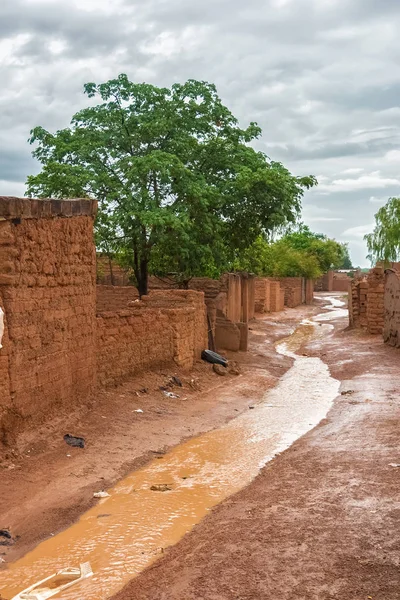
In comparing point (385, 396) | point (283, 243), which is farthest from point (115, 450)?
point (283, 243)

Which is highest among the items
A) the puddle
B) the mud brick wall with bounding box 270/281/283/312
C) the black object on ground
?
the mud brick wall with bounding box 270/281/283/312

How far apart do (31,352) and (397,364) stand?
418 inches

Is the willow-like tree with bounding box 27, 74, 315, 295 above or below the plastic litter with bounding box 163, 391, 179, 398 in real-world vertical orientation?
above

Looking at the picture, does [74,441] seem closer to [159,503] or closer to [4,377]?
[4,377]

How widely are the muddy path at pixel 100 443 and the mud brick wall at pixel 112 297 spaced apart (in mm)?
3359

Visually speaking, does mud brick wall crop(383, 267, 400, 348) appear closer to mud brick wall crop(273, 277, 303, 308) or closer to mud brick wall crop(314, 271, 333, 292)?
mud brick wall crop(273, 277, 303, 308)

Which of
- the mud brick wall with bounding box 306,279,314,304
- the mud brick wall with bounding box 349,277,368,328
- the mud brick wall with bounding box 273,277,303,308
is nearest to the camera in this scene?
the mud brick wall with bounding box 349,277,368,328

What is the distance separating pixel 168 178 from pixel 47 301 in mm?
8916

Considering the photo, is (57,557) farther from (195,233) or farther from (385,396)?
(195,233)

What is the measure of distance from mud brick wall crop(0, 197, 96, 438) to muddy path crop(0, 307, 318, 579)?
358mm

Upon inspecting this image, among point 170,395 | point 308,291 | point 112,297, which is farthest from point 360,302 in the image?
point 308,291

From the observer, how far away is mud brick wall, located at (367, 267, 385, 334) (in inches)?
899

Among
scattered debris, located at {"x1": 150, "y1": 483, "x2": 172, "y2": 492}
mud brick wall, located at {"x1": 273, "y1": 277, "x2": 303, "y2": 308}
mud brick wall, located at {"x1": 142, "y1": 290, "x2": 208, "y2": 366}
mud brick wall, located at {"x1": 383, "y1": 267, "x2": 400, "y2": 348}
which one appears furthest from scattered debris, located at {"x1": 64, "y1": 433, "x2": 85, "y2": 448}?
mud brick wall, located at {"x1": 273, "y1": 277, "x2": 303, "y2": 308}

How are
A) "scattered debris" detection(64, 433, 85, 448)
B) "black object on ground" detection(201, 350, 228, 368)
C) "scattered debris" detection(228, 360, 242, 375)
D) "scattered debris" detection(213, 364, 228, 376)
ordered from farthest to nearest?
"scattered debris" detection(228, 360, 242, 375), "black object on ground" detection(201, 350, 228, 368), "scattered debris" detection(213, 364, 228, 376), "scattered debris" detection(64, 433, 85, 448)
